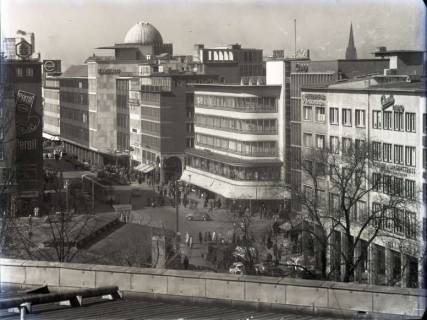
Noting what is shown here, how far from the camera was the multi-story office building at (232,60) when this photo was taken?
9648mm

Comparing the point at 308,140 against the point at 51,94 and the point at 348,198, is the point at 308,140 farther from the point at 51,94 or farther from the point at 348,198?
the point at 51,94

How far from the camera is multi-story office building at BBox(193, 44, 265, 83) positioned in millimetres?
9648

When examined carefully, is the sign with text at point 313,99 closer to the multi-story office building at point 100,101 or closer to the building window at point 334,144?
the building window at point 334,144

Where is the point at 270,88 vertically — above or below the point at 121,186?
above

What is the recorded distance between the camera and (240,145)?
408 inches

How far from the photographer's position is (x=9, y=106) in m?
9.93

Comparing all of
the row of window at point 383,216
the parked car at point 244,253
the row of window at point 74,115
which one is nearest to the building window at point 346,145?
the row of window at point 383,216

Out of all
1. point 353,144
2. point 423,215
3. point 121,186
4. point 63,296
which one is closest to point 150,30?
point 121,186

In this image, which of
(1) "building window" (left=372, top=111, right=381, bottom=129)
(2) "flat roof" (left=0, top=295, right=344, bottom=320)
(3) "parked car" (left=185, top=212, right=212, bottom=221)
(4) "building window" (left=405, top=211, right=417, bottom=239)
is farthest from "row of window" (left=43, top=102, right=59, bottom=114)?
(2) "flat roof" (left=0, top=295, right=344, bottom=320)

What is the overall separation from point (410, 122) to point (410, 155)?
340 millimetres

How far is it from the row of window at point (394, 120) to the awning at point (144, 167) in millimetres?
2452

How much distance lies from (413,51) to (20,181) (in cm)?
437

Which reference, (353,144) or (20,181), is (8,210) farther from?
(353,144)

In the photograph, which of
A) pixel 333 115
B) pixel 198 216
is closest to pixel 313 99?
pixel 333 115
